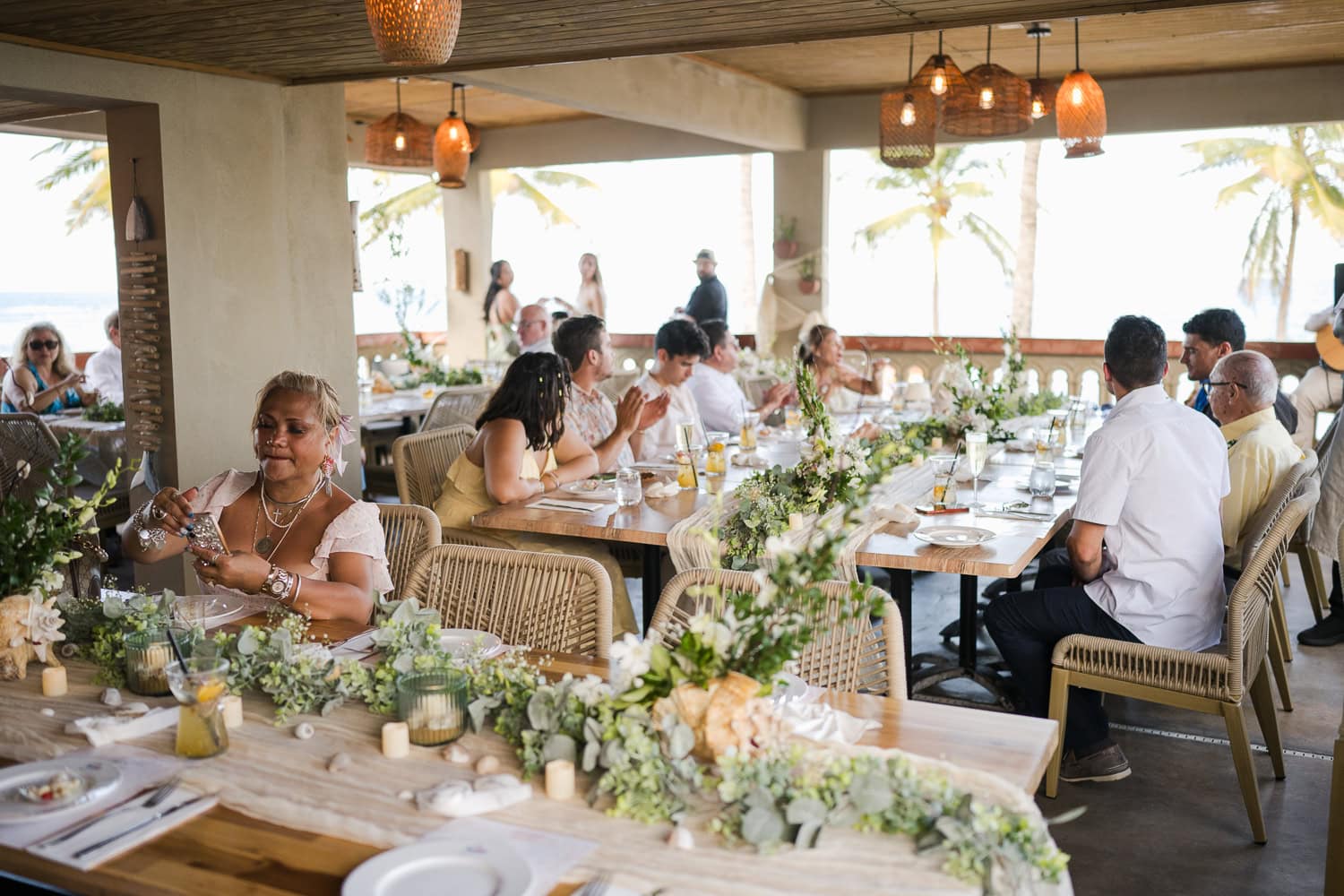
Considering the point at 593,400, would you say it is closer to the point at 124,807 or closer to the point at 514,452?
the point at 514,452

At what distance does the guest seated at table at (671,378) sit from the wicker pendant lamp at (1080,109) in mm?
2019

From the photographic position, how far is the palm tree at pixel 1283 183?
903 inches

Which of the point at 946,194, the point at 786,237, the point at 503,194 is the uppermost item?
the point at 503,194

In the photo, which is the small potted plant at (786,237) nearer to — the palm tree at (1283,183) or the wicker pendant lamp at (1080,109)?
the wicker pendant lamp at (1080,109)

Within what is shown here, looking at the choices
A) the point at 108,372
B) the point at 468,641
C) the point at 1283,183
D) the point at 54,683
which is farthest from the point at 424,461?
the point at 1283,183

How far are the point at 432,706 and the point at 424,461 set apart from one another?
2.77m

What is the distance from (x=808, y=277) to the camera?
1102cm

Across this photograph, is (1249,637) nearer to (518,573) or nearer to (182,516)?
(518,573)

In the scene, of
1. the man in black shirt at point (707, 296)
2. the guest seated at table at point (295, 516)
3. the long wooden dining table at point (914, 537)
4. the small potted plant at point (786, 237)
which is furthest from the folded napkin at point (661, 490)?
the small potted plant at point (786, 237)

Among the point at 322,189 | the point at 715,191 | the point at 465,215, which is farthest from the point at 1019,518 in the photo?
the point at 715,191

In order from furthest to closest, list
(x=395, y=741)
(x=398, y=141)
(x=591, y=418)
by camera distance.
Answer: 1. (x=398, y=141)
2. (x=591, y=418)
3. (x=395, y=741)

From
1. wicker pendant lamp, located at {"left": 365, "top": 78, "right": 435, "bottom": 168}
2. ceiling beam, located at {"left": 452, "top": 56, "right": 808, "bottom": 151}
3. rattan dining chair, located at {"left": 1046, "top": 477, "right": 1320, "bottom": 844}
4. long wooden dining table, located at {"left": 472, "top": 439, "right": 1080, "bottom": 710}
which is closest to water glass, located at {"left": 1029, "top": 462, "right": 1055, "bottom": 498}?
long wooden dining table, located at {"left": 472, "top": 439, "right": 1080, "bottom": 710}

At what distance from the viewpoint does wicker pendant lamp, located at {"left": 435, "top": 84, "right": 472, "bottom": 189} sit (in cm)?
715

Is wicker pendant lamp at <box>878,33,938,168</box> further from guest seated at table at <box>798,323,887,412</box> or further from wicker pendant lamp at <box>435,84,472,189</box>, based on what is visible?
wicker pendant lamp at <box>435,84,472,189</box>
